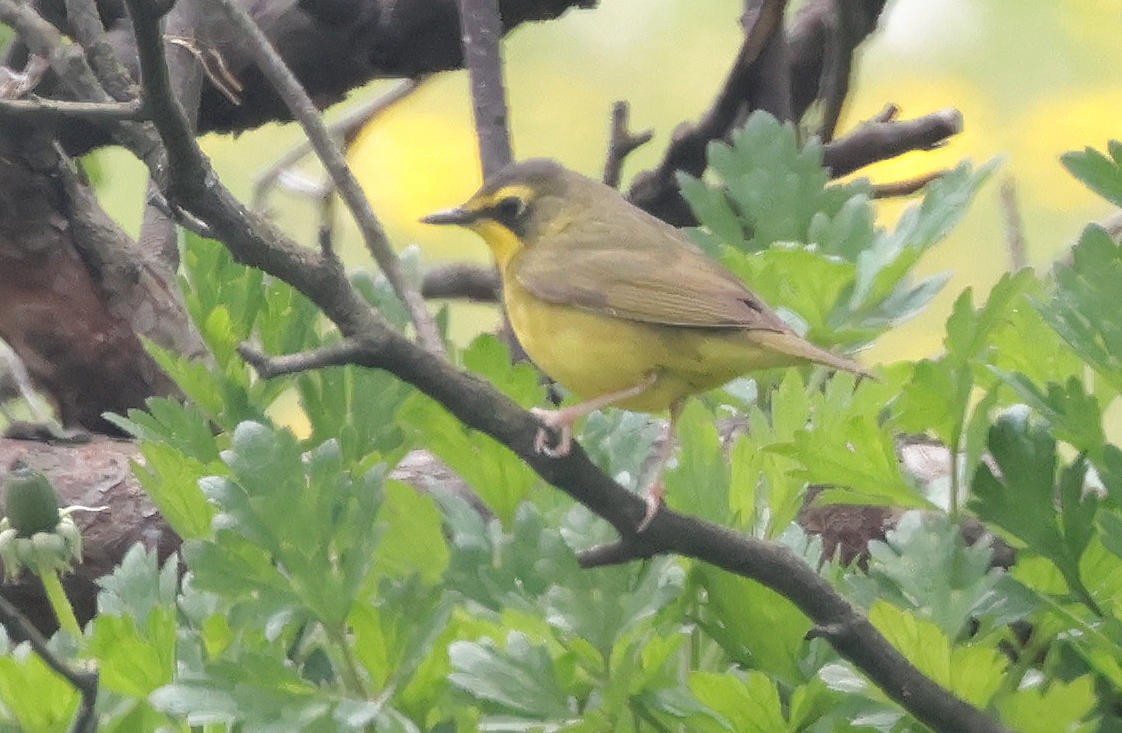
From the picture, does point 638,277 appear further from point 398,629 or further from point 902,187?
point 398,629

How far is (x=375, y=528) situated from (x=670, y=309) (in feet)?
2.10

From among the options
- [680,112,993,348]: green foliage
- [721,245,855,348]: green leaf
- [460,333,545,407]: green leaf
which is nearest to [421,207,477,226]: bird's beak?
[680,112,993,348]: green foliage

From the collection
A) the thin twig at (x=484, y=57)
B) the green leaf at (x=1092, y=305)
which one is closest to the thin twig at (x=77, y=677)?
the green leaf at (x=1092, y=305)

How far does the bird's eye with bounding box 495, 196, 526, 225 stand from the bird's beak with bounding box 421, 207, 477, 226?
3 cm

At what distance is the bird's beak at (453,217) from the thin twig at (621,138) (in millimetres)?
156

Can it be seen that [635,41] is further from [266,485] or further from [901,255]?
[266,485]

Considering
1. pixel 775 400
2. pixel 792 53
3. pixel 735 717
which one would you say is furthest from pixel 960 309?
pixel 792 53

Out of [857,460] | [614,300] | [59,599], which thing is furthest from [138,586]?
[614,300]

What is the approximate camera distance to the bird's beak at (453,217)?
149cm

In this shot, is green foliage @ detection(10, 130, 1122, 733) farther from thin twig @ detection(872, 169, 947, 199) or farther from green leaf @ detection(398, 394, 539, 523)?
thin twig @ detection(872, 169, 947, 199)

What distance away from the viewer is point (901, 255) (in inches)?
35.4

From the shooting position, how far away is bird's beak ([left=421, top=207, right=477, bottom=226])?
1.49 meters

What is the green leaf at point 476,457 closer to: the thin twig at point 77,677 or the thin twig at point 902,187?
the thin twig at point 77,677

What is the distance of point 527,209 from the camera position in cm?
155
